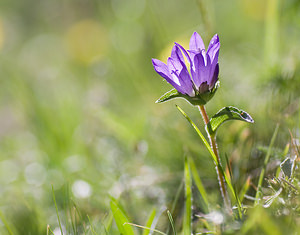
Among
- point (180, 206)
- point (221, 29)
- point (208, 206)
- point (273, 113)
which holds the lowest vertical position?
point (180, 206)

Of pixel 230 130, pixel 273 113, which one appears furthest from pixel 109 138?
pixel 273 113

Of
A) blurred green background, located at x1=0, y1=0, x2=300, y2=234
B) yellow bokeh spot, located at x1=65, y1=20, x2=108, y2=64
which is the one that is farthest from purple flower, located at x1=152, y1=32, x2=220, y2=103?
yellow bokeh spot, located at x1=65, y1=20, x2=108, y2=64

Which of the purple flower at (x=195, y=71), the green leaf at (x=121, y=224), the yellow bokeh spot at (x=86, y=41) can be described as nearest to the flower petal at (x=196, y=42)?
the purple flower at (x=195, y=71)

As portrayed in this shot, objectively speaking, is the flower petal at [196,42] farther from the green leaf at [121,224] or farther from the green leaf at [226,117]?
the green leaf at [121,224]

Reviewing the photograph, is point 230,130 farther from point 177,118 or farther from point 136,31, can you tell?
point 136,31

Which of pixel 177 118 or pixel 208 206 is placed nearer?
pixel 208 206

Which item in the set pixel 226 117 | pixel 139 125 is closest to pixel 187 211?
pixel 226 117

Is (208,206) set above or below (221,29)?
below
